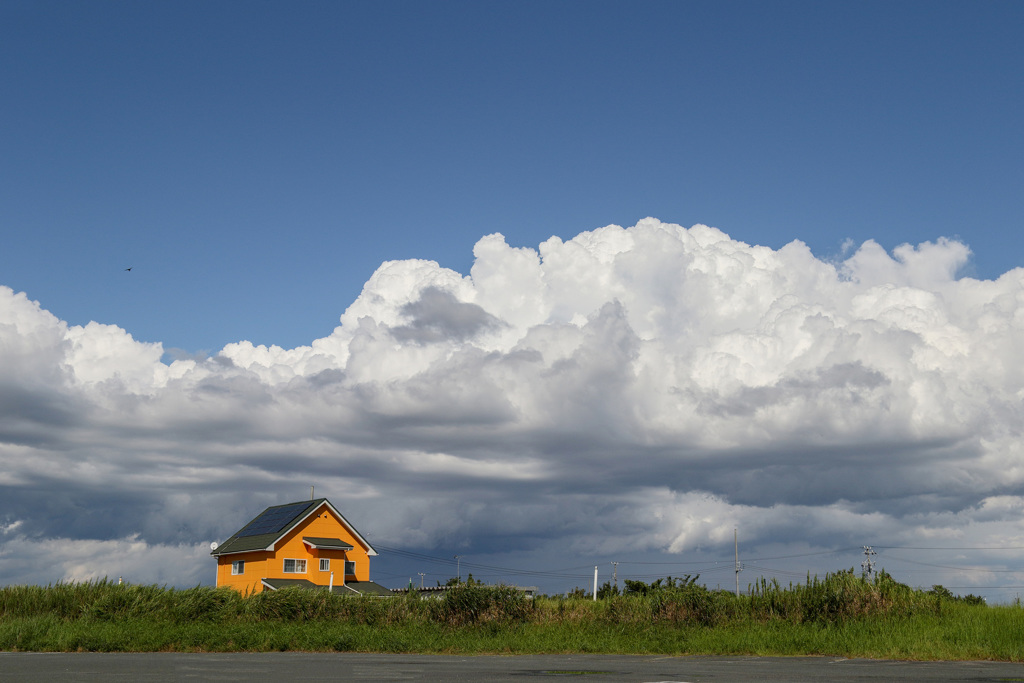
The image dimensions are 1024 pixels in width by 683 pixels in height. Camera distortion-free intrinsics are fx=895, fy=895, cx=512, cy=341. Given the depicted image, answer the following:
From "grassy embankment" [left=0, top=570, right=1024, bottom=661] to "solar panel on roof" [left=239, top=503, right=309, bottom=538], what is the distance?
27018mm

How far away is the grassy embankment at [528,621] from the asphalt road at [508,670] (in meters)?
3.97

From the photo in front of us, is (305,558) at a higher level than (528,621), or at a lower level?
higher

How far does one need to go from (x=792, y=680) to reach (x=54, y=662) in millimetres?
15107

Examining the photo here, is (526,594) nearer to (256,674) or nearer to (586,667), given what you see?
(586,667)

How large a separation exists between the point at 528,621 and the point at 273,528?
3434 centimetres

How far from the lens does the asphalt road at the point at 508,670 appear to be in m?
15.5

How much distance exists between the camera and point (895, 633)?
26219mm

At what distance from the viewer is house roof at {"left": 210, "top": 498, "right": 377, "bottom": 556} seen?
60375 millimetres

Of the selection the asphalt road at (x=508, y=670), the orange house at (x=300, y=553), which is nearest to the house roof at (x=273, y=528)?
the orange house at (x=300, y=553)

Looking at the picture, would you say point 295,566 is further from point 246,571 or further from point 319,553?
point 246,571

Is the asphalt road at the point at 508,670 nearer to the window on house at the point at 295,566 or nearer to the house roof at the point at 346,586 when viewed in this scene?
the house roof at the point at 346,586

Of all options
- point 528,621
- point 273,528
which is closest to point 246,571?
point 273,528

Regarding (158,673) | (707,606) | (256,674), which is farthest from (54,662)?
(707,606)

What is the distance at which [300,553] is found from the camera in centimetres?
6091
